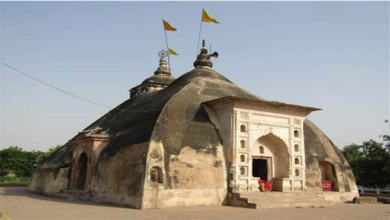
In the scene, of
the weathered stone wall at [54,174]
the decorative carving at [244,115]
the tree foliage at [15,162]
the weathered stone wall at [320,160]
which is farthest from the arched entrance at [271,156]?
the tree foliage at [15,162]

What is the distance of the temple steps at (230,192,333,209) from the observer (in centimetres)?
1527

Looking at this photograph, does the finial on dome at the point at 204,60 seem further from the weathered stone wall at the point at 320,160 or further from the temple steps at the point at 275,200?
the temple steps at the point at 275,200

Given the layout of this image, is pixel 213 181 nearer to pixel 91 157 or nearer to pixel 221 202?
pixel 221 202

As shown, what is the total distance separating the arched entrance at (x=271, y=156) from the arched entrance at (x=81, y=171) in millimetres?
8975

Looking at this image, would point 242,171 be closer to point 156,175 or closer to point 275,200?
point 275,200

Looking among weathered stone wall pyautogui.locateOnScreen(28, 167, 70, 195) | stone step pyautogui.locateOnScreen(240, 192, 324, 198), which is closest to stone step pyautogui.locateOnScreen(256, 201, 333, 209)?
stone step pyautogui.locateOnScreen(240, 192, 324, 198)

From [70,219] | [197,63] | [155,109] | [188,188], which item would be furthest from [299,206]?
[197,63]

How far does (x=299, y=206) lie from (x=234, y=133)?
430cm

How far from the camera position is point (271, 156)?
19.0 m

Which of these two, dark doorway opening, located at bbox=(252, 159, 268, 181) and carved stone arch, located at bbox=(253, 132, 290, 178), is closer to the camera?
carved stone arch, located at bbox=(253, 132, 290, 178)

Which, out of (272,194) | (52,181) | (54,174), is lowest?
(272,194)

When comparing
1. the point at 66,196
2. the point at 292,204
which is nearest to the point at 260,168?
the point at 292,204

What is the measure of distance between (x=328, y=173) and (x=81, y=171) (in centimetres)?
1361

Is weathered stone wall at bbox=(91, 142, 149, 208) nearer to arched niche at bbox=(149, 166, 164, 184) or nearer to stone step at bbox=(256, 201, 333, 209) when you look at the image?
arched niche at bbox=(149, 166, 164, 184)
